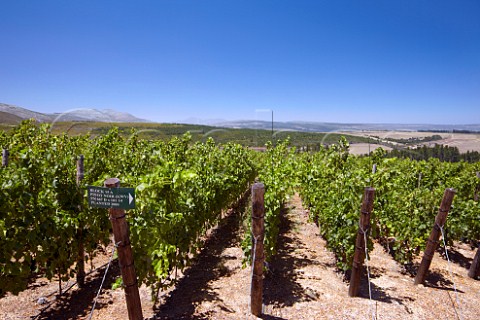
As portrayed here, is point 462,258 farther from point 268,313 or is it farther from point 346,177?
point 268,313

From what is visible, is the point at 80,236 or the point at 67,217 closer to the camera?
the point at 67,217

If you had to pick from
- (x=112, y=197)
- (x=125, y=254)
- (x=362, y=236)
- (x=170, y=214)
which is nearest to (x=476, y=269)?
(x=362, y=236)

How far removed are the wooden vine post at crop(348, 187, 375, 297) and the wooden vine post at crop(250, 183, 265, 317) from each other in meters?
1.69

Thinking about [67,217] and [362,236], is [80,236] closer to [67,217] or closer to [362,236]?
[67,217]

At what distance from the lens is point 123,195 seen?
271 centimetres

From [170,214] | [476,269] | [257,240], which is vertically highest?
[170,214]

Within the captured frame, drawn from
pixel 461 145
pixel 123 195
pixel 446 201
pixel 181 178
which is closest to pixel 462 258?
pixel 446 201

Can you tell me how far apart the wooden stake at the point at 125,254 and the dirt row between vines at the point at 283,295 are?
37.9 inches

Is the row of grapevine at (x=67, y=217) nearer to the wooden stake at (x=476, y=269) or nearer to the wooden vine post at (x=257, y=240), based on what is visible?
the wooden vine post at (x=257, y=240)

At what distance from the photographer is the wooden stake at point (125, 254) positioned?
116 inches

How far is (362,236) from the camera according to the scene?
4.38 meters

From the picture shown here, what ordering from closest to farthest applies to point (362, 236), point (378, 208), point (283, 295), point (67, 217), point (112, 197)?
1. point (112, 197)
2. point (67, 217)
3. point (362, 236)
4. point (283, 295)
5. point (378, 208)

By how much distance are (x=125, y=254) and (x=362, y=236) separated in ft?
11.5

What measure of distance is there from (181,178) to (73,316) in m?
2.71
